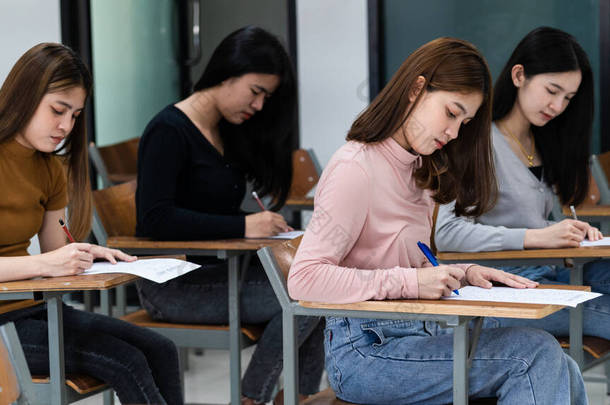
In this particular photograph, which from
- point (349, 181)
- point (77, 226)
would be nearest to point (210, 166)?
point (77, 226)

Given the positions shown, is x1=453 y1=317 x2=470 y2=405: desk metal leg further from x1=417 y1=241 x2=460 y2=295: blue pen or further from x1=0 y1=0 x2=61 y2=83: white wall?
x1=0 y1=0 x2=61 y2=83: white wall

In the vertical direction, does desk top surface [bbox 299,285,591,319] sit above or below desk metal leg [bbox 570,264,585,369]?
above

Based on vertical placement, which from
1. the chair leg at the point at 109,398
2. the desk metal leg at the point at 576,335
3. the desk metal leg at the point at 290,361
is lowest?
the chair leg at the point at 109,398

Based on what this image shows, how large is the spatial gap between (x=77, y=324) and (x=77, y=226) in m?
0.31

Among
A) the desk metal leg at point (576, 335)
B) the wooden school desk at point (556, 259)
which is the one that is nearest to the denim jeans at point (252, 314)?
the wooden school desk at point (556, 259)

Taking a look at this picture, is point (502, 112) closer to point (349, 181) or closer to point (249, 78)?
point (249, 78)

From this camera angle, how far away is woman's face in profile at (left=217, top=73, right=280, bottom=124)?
2.70 metres

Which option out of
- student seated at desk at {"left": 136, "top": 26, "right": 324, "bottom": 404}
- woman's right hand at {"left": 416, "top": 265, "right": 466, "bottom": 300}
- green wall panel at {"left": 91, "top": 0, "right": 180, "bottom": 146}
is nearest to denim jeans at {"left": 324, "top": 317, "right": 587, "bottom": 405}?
woman's right hand at {"left": 416, "top": 265, "right": 466, "bottom": 300}

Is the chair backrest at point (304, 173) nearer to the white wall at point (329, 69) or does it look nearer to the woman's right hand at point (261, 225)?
the white wall at point (329, 69)

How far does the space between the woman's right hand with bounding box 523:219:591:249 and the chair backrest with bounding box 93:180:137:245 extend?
1215 millimetres

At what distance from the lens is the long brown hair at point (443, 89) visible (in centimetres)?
167

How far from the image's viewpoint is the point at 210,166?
2678 mm

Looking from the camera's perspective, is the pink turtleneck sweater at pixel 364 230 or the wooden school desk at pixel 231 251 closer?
the pink turtleneck sweater at pixel 364 230

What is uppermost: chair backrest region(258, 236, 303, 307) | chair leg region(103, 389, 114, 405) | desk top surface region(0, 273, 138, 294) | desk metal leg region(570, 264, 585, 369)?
chair backrest region(258, 236, 303, 307)
